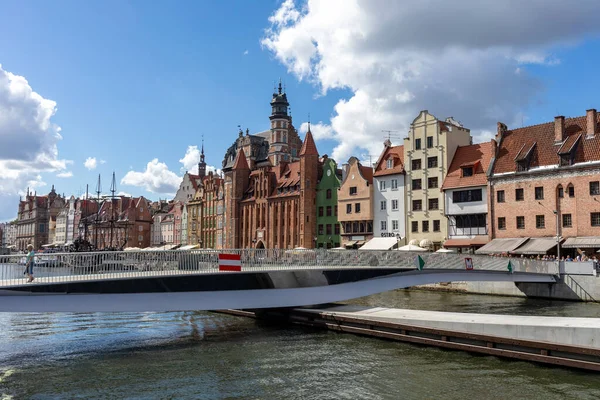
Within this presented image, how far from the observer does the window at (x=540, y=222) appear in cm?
5567

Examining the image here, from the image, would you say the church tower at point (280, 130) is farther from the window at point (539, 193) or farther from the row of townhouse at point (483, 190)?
the window at point (539, 193)

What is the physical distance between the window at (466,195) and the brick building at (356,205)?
13961mm

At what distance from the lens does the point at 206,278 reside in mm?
28578

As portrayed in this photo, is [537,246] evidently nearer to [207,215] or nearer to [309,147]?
[309,147]

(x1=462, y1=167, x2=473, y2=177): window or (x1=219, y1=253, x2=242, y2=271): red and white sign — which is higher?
(x1=462, y1=167, x2=473, y2=177): window

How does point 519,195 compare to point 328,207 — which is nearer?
point 519,195

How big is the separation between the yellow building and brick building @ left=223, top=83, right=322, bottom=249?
20791mm

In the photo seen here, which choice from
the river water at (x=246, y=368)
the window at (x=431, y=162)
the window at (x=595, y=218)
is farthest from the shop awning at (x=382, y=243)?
the river water at (x=246, y=368)

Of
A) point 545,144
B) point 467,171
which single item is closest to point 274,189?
point 467,171

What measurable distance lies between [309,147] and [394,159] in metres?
18.8

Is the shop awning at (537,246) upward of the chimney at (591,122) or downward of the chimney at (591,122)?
downward

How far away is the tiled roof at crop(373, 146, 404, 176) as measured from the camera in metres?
72.8

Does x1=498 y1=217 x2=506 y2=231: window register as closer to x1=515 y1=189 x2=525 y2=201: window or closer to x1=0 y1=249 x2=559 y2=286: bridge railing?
x1=515 y1=189 x2=525 y2=201: window

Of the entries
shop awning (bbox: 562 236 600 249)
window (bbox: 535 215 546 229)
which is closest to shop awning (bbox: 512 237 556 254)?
shop awning (bbox: 562 236 600 249)
